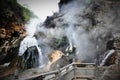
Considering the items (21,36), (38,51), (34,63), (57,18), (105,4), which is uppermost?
(105,4)

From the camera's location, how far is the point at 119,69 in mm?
3762

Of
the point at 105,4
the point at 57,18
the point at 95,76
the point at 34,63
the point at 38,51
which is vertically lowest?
the point at 95,76

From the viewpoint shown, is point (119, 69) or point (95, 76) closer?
point (119, 69)

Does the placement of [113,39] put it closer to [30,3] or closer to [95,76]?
[95,76]

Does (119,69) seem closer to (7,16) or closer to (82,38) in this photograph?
(82,38)

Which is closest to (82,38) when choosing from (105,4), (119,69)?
(105,4)

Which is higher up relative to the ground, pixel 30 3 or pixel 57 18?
pixel 30 3

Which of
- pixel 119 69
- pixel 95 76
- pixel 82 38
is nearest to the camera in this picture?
pixel 119 69

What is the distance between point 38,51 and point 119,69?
2.24 m

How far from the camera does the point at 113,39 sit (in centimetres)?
500

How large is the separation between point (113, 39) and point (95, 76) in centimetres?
111

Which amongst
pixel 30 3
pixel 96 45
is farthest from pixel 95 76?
pixel 30 3

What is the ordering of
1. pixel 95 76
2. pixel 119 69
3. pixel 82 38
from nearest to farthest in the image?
pixel 119 69, pixel 95 76, pixel 82 38

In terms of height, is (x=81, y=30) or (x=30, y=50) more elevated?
(x=81, y=30)
